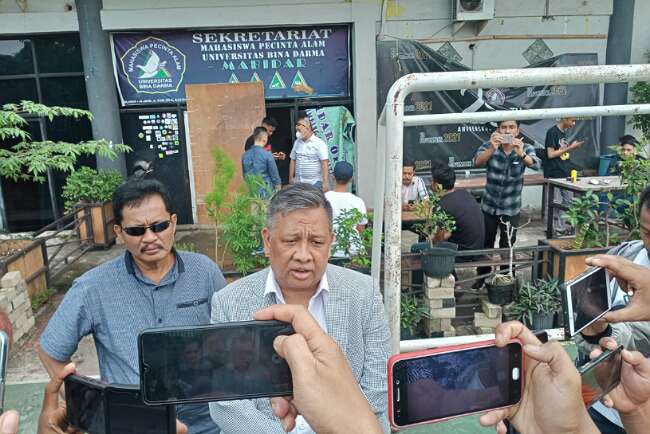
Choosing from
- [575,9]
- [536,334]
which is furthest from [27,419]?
[575,9]

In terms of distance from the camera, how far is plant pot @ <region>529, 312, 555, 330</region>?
3863mm

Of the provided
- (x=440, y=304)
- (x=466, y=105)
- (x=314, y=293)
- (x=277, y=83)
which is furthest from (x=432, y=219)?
(x=277, y=83)

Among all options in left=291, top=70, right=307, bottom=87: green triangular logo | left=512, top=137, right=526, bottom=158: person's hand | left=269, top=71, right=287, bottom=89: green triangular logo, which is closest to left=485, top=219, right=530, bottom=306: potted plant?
left=512, top=137, right=526, bottom=158: person's hand

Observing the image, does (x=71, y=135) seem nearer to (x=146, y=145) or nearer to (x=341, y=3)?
(x=146, y=145)

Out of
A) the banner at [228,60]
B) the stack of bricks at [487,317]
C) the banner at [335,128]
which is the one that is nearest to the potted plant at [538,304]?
the stack of bricks at [487,317]

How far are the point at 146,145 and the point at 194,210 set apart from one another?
116 cm

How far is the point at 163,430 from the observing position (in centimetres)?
128

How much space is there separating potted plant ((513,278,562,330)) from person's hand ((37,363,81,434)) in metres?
3.33

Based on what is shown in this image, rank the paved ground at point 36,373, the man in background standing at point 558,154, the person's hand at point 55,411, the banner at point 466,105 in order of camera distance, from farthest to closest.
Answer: the banner at point 466,105 < the man in background standing at point 558,154 < the paved ground at point 36,373 < the person's hand at point 55,411

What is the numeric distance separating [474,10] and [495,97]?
127 centimetres

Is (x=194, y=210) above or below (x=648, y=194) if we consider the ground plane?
below

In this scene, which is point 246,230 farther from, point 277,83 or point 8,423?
point 277,83

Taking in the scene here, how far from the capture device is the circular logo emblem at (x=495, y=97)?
24.5 ft

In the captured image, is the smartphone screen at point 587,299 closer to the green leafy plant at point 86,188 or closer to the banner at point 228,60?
the green leafy plant at point 86,188
